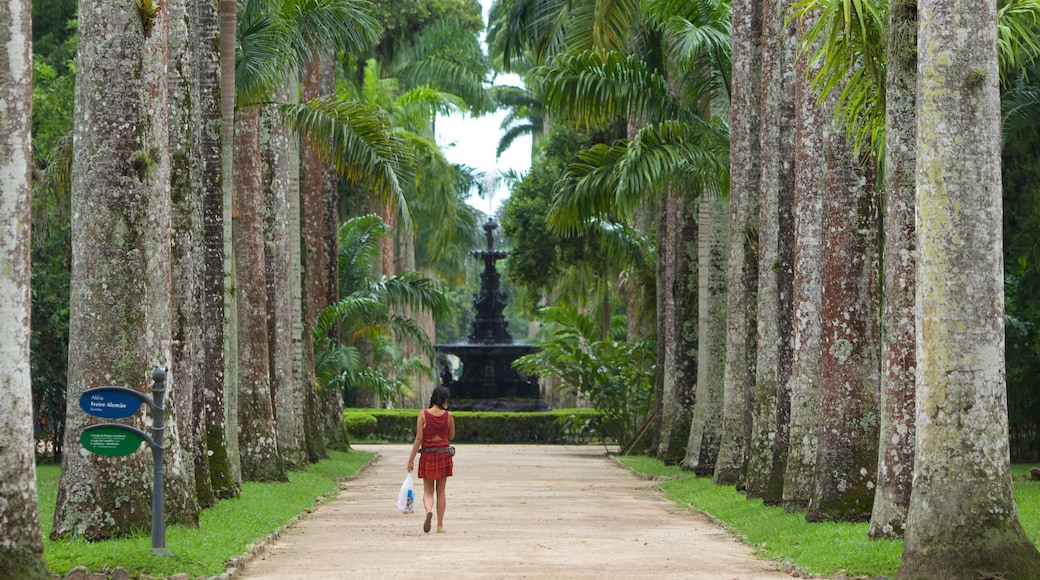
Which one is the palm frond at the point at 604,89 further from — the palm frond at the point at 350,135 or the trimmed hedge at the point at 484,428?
the trimmed hedge at the point at 484,428

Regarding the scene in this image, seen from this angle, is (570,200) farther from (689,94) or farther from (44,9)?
(44,9)

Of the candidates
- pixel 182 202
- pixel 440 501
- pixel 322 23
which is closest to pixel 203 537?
pixel 440 501

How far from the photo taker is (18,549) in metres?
9.28

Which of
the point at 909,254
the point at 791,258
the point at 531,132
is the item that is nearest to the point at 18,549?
the point at 909,254

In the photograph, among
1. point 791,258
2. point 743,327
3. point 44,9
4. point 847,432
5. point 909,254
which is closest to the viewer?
point 909,254

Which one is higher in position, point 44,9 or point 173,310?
point 44,9

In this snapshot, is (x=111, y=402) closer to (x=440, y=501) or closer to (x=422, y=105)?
(x=440, y=501)

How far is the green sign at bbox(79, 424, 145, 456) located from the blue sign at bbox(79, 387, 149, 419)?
0.12 meters

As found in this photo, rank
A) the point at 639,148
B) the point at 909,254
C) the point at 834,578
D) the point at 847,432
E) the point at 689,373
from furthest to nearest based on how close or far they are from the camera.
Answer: the point at 689,373, the point at 639,148, the point at 847,432, the point at 909,254, the point at 834,578

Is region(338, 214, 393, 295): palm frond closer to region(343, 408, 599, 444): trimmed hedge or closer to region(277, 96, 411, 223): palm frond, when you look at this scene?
region(343, 408, 599, 444): trimmed hedge

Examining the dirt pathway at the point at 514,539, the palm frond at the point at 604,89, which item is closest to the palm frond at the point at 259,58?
the palm frond at the point at 604,89

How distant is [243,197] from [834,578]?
11.4 meters

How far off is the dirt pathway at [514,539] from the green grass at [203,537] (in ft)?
0.95

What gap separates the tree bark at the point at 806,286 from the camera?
14969 millimetres
